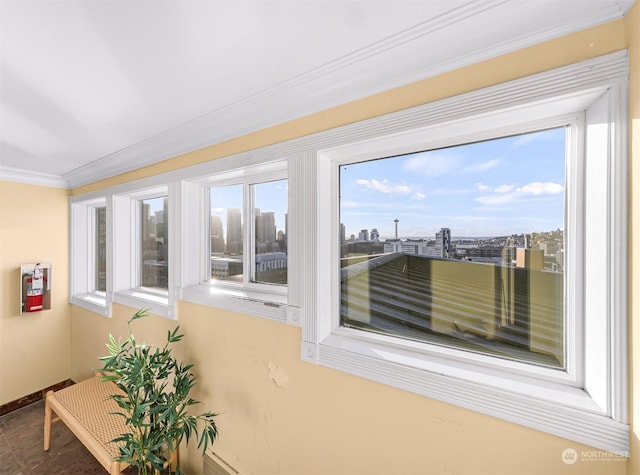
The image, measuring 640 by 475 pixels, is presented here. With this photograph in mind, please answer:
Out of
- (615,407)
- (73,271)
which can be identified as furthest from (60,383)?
(615,407)

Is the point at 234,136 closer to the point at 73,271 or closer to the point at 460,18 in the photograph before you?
the point at 460,18

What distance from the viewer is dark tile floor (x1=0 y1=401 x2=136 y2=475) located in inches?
76.4

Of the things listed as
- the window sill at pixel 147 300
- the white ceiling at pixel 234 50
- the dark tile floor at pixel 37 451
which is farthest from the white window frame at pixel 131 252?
the dark tile floor at pixel 37 451

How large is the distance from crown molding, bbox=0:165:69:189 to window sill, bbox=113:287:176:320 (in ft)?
5.12

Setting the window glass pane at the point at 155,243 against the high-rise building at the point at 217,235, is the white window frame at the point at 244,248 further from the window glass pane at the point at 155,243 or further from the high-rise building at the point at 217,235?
the window glass pane at the point at 155,243

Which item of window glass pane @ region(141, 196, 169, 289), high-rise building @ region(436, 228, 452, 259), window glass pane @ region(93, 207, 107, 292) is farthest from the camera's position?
window glass pane @ region(93, 207, 107, 292)

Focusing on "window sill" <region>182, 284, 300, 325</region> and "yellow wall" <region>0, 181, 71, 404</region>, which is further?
"yellow wall" <region>0, 181, 71, 404</region>

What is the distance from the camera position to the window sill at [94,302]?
2.51m

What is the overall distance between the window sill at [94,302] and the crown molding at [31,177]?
1268 mm

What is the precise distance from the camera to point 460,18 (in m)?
0.82

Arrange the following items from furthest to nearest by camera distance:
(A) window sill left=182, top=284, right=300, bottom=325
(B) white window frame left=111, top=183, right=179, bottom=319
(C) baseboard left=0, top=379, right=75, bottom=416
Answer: (C) baseboard left=0, top=379, right=75, bottom=416 → (B) white window frame left=111, top=183, right=179, bottom=319 → (A) window sill left=182, top=284, right=300, bottom=325

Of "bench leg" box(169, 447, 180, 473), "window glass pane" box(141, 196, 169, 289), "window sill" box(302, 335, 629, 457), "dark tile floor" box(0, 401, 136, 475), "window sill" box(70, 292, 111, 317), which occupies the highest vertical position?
"window glass pane" box(141, 196, 169, 289)

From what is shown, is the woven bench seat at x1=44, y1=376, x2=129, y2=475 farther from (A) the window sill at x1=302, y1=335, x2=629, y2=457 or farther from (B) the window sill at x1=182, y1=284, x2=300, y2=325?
(A) the window sill at x1=302, y1=335, x2=629, y2=457

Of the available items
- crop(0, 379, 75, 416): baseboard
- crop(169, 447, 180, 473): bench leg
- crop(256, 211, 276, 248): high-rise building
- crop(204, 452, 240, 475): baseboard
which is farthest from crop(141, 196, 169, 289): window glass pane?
crop(0, 379, 75, 416): baseboard
